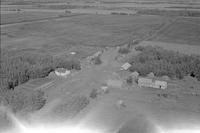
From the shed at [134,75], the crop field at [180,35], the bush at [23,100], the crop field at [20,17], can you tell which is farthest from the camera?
the crop field at [20,17]

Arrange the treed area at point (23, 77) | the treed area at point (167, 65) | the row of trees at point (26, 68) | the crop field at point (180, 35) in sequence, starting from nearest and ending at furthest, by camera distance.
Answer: the treed area at point (23, 77), the row of trees at point (26, 68), the treed area at point (167, 65), the crop field at point (180, 35)

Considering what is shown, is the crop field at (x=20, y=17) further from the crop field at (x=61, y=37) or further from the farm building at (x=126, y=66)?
the farm building at (x=126, y=66)

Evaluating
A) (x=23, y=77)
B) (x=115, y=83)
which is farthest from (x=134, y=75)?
(x=23, y=77)

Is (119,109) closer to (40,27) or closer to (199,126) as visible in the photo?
(199,126)

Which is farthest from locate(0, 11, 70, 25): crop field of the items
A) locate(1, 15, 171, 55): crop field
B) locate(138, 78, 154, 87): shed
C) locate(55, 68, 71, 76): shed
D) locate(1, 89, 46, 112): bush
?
locate(138, 78, 154, 87): shed

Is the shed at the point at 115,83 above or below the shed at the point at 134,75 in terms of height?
below

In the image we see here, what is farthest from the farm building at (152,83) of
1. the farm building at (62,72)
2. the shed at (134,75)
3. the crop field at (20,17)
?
the crop field at (20,17)
